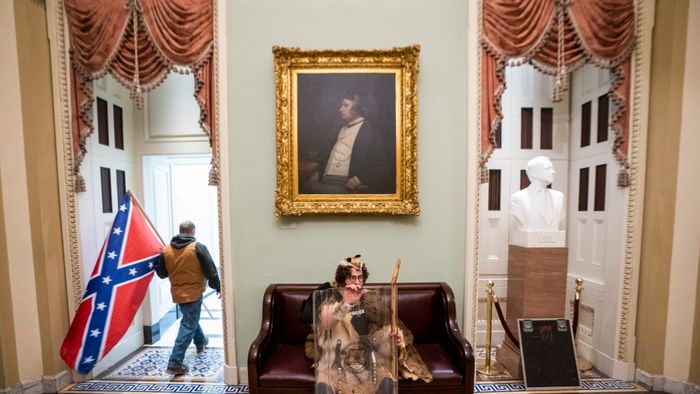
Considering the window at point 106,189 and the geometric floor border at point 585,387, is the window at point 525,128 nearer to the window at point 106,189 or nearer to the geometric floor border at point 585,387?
the geometric floor border at point 585,387

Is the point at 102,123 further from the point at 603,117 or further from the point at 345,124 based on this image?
the point at 603,117

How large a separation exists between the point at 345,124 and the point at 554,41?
6.54 feet

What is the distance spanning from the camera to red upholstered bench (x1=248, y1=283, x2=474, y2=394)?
2.01m

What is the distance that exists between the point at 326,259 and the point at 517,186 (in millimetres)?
2427

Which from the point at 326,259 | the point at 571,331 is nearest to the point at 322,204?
the point at 326,259

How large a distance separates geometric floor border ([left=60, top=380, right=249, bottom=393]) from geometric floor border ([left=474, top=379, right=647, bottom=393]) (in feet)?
7.09

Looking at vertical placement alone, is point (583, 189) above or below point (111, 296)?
above

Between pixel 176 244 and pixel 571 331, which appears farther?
pixel 176 244

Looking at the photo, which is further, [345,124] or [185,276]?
[185,276]

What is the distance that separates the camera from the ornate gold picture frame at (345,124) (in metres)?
2.50

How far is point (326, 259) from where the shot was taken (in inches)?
103

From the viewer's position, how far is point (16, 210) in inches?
93.8

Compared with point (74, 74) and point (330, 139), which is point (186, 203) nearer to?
point (74, 74)

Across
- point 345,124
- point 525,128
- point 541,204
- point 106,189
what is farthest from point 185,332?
point 525,128
